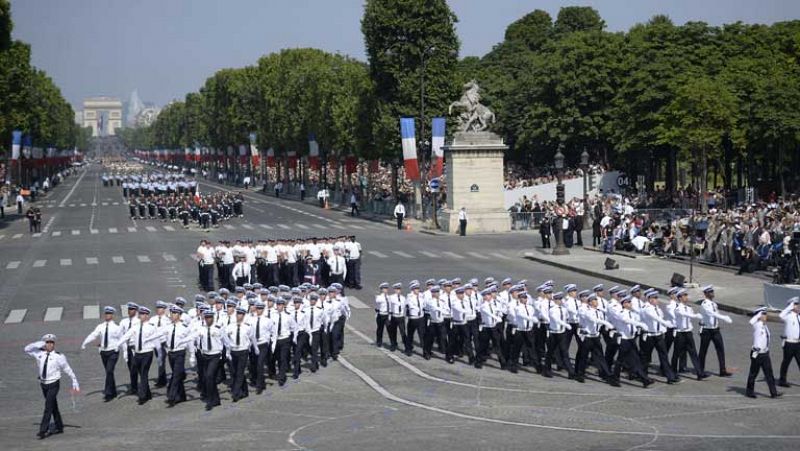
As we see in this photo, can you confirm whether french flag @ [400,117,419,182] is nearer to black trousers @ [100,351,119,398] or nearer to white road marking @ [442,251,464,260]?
white road marking @ [442,251,464,260]

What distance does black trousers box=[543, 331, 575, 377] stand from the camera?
24828 millimetres

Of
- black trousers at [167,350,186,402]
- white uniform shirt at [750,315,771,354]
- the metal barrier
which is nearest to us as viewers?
white uniform shirt at [750,315,771,354]

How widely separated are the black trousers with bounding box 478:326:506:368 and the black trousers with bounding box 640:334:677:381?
2954 mm

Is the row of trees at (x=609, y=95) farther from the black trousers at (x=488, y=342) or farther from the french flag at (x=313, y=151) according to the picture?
the black trousers at (x=488, y=342)

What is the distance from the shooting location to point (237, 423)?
68.3ft

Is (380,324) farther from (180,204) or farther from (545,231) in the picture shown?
(180,204)

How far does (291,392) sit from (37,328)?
11782 mm

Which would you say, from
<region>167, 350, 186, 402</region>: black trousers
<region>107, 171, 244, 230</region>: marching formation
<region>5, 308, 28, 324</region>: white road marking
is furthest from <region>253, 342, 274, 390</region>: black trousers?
<region>107, 171, 244, 230</region>: marching formation

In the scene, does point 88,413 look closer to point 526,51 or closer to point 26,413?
point 26,413

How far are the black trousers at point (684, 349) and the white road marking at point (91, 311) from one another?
16593 millimetres

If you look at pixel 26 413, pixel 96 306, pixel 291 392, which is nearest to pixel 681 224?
pixel 96 306

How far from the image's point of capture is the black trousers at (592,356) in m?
24.2

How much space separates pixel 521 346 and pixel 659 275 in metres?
17.7

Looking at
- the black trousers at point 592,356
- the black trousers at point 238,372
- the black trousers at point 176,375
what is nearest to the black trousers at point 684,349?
the black trousers at point 592,356
